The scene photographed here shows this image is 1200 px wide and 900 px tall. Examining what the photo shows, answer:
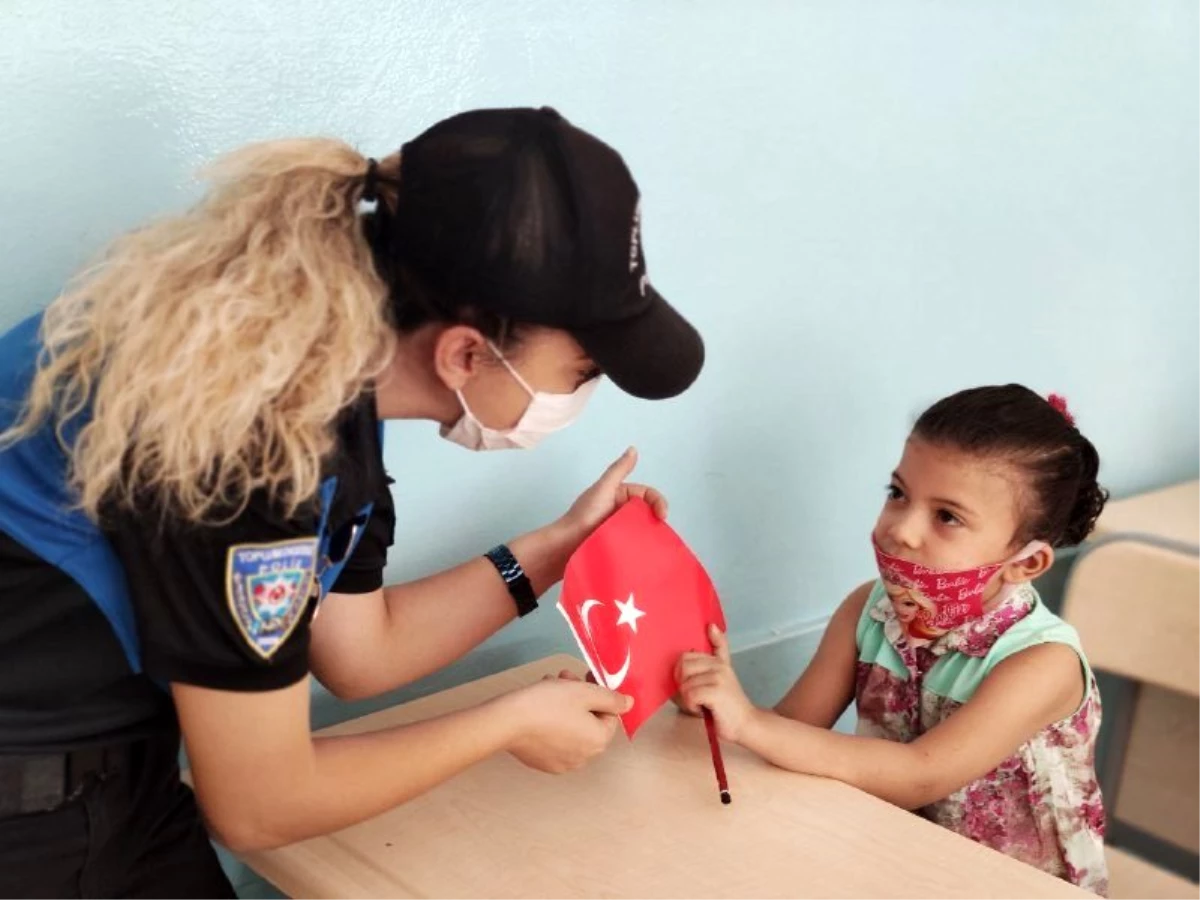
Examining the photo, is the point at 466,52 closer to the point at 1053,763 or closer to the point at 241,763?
the point at 241,763

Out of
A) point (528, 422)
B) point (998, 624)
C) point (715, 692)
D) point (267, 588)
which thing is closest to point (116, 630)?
point (267, 588)

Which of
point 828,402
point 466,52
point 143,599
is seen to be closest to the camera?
point 143,599

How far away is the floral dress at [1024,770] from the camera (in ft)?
4.40

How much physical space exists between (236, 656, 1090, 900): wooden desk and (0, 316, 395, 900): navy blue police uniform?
0.16 metres

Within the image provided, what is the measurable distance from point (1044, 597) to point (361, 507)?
5.18 feet

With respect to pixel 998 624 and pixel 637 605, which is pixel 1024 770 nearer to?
pixel 998 624

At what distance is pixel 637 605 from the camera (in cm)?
122

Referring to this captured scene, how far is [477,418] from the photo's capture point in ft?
3.37

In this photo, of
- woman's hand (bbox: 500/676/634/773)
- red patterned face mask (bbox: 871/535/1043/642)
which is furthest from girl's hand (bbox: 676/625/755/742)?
red patterned face mask (bbox: 871/535/1043/642)

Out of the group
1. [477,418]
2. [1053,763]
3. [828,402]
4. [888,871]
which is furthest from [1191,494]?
[477,418]

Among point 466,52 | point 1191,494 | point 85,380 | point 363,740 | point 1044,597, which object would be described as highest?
point 466,52

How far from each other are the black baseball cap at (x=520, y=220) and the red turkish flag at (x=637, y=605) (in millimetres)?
345

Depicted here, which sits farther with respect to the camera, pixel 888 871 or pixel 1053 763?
pixel 1053 763

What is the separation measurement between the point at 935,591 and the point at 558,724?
0.49m
